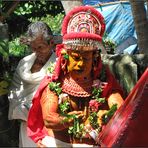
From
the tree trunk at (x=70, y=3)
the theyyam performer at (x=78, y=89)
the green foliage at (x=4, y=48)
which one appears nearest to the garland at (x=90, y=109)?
the theyyam performer at (x=78, y=89)

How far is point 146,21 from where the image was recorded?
4.76 meters

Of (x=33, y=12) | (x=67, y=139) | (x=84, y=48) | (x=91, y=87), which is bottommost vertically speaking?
(x=67, y=139)

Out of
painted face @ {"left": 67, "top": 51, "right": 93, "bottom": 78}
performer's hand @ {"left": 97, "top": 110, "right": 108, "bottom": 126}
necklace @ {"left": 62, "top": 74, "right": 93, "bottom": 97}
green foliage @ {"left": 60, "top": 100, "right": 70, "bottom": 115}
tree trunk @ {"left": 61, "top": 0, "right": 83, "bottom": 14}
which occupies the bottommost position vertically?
performer's hand @ {"left": 97, "top": 110, "right": 108, "bottom": 126}

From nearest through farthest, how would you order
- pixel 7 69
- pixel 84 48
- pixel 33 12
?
pixel 84 48 → pixel 7 69 → pixel 33 12

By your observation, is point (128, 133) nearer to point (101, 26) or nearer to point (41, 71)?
point (101, 26)

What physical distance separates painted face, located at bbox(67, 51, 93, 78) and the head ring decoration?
0.05 meters

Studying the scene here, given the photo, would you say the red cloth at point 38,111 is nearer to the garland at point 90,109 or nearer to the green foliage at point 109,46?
the garland at point 90,109

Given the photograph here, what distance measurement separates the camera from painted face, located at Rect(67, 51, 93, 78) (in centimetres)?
307

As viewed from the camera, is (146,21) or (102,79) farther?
(146,21)

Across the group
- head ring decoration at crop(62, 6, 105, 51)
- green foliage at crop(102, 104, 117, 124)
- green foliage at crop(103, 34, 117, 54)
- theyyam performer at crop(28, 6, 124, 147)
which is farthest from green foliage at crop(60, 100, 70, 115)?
green foliage at crop(103, 34, 117, 54)

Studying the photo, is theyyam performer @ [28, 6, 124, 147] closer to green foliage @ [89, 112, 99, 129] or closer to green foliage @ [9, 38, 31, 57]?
green foliage @ [89, 112, 99, 129]

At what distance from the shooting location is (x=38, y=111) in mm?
3359

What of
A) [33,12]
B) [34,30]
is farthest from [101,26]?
[33,12]

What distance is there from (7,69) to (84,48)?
4.51 feet
